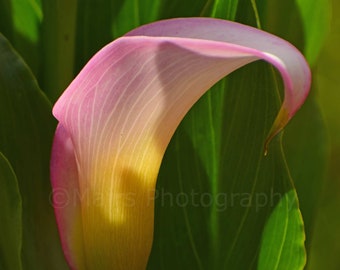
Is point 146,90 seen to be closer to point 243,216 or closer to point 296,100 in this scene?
point 296,100

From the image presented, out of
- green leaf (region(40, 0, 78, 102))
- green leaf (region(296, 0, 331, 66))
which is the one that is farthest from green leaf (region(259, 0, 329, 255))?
green leaf (region(40, 0, 78, 102))

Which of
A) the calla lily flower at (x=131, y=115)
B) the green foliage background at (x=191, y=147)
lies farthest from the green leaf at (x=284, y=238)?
the calla lily flower at (x=131, y=115)

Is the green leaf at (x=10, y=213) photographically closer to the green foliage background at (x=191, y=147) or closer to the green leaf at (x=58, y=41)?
the green foliage background at (x=191, y=147)

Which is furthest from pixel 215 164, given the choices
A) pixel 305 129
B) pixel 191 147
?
pixel 305 129

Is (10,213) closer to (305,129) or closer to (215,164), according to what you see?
(215,164)

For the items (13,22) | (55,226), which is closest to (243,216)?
(55,226)

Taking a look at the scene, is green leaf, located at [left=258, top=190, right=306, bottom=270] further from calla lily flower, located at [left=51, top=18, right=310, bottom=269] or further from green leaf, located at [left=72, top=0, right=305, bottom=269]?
calla lily flower, located at [left=51, top=18, right=310, bottom=269]
